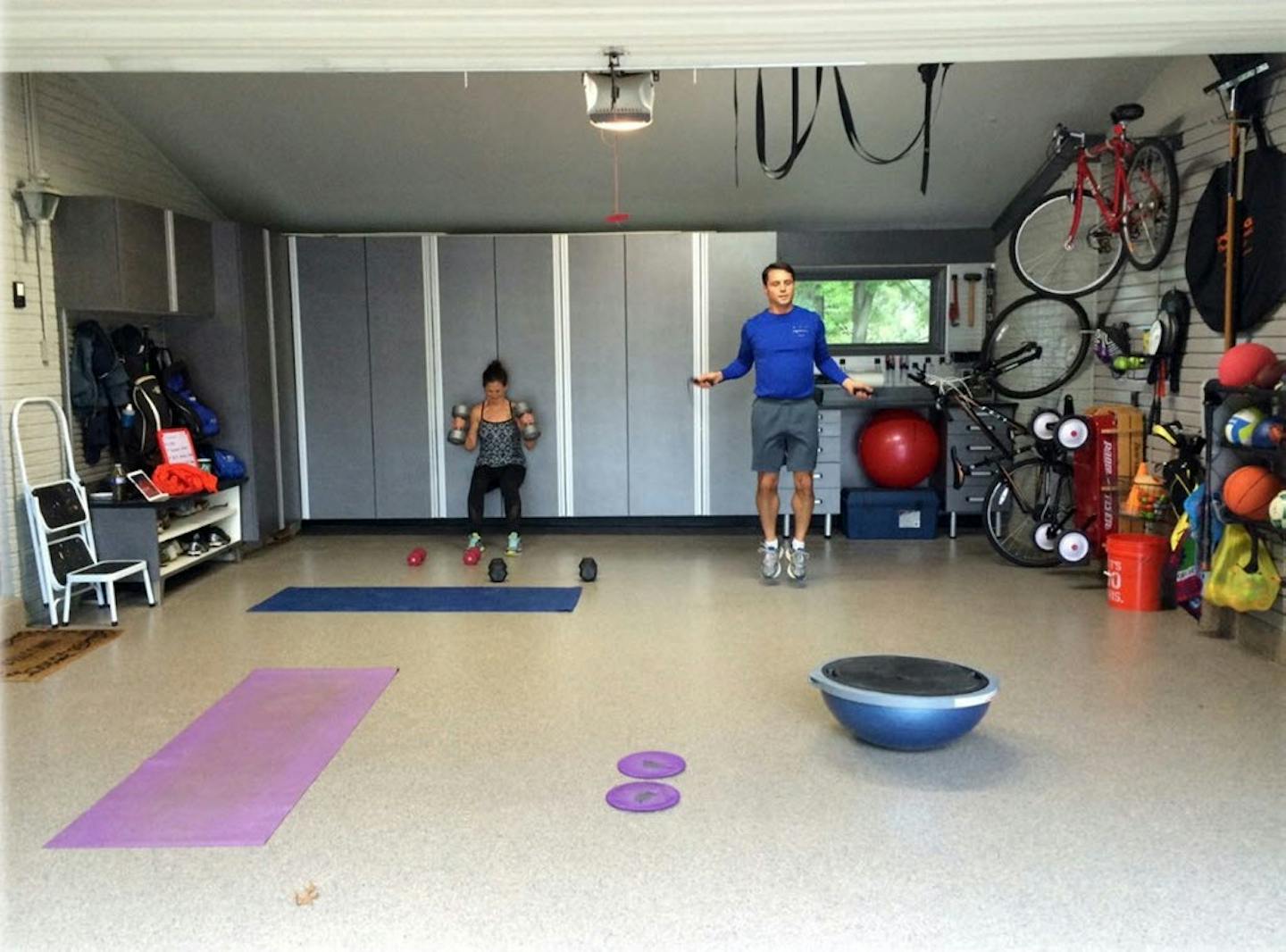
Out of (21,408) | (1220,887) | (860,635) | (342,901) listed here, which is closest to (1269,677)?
(860,635)

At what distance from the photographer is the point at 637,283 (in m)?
8.00

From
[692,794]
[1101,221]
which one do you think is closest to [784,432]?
[1101,221]

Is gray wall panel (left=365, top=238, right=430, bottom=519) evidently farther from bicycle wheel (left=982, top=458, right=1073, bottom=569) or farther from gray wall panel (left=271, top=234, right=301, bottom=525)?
bicycle wheel (left=982, top=458, right=1073, bottom=569)

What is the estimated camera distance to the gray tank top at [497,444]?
25.4 feet

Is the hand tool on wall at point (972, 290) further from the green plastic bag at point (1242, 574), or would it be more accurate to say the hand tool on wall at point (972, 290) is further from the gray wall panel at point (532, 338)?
the green plastic bag at point (1242, 574)

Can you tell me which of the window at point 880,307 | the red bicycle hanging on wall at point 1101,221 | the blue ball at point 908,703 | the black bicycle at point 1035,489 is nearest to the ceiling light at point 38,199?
the blue ball at point 908,703

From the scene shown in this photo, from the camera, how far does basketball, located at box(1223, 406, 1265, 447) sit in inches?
182

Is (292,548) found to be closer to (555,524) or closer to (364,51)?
(555,524)

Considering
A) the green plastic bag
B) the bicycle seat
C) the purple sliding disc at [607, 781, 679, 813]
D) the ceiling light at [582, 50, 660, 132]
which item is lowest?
the purple sliding disc at [607, 781, 679, 813]

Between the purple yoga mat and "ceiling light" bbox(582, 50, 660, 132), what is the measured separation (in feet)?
8.64

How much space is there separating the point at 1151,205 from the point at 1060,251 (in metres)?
0.94

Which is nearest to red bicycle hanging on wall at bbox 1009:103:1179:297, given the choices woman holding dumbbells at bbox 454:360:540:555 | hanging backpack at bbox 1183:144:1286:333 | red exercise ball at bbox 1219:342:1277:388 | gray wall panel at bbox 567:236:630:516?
hanging backpack at bbox 1183:144:1286:333

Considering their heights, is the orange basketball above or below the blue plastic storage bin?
above

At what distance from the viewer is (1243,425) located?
15.3 ft
